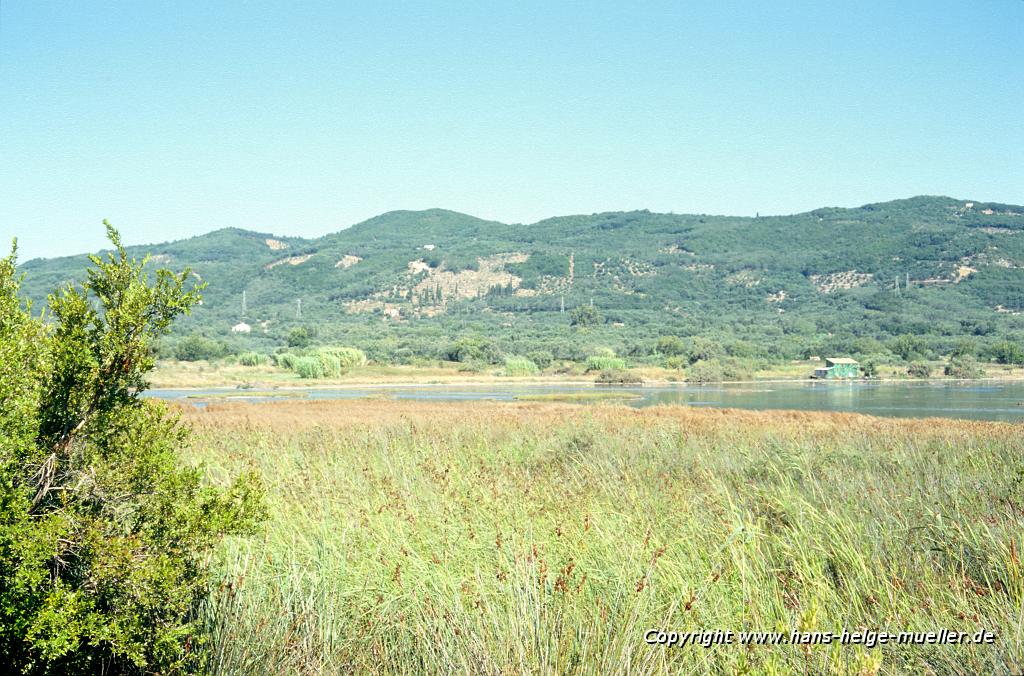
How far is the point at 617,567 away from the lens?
16.0 ft

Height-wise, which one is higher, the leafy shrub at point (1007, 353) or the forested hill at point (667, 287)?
the forested hill at point (667, 287)

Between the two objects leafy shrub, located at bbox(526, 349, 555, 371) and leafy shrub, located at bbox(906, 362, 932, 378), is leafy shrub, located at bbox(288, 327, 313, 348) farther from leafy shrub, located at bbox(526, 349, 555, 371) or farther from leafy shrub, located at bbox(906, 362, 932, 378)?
leafy shrub, located at bbox(906, 362, 932, 378)

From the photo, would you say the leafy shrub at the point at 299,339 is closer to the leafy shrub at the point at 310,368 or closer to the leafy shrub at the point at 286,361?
the leafy shrub at the point at 286,361

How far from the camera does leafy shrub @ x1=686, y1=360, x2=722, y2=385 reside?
200 feet

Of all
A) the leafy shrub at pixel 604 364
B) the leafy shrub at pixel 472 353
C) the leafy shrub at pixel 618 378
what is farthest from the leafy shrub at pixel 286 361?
the leafy shrub at pixel 604 364

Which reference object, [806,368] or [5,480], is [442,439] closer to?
[5,480]

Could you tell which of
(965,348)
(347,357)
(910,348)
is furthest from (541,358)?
(965,348)

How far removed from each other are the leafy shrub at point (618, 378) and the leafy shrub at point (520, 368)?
9.06 metres

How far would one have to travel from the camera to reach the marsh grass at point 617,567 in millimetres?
4188

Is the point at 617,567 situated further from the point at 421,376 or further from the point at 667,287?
the point at 667,287

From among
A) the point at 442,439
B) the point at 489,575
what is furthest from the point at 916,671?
the point at 442,439

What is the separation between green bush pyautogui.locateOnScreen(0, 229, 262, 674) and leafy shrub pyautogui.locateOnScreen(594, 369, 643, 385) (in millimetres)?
52892

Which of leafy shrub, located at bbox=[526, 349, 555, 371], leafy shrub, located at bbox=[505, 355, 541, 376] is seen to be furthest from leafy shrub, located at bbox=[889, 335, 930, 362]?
leafy shrub, located at bbox=[505, 355, 541, 376]

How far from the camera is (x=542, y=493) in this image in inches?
280
